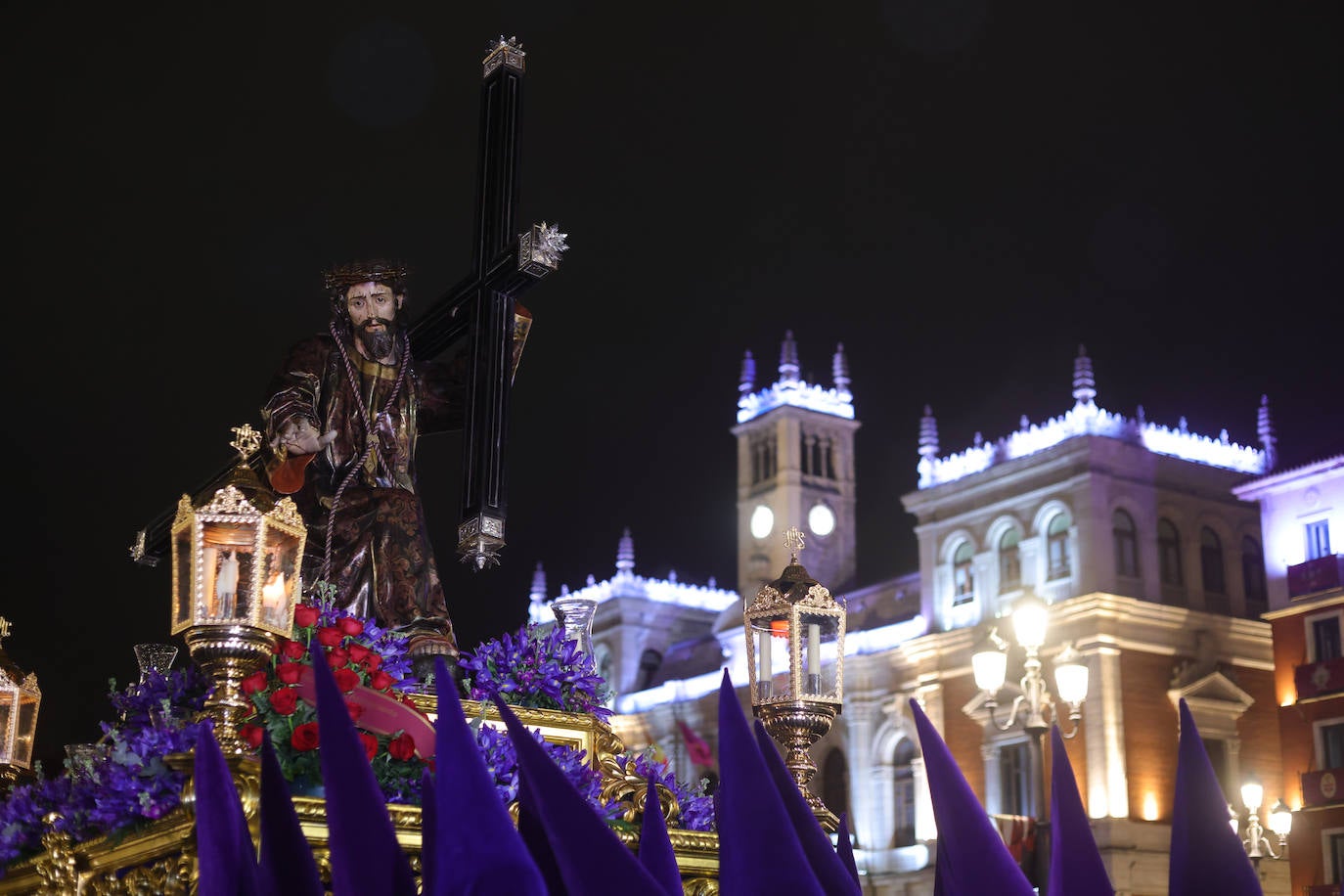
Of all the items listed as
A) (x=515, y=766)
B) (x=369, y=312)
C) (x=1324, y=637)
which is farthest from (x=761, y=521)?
(x=515, y=766)

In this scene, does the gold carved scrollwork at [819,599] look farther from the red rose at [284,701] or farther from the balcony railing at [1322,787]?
the balcony railing at [1322,787]

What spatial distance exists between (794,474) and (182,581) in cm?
3970

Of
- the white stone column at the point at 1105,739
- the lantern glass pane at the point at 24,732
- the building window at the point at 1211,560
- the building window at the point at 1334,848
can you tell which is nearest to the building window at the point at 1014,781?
the white stone column at the point at 1105,739

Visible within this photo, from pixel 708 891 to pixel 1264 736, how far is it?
2874 centimetres

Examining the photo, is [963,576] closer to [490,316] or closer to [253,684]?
[490,316]

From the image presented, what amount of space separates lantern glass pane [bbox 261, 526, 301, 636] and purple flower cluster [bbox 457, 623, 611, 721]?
3.73ft

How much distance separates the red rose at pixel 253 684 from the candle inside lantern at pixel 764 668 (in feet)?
8.93

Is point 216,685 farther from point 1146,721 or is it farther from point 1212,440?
point 1212,440

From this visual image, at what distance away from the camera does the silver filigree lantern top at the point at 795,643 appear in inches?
271

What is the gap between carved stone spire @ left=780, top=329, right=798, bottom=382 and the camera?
45641 millimetres

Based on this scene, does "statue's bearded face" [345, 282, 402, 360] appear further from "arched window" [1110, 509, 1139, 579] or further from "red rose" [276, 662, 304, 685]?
"arched window" [1110, 509, 1139, 579]

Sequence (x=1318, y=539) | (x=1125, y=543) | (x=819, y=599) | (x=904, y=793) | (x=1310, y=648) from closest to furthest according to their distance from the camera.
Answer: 1. (x=819, y=599)
2. (x=1310, y=648)
3. (x=1318, y=539)
4. (x=1125, y=543)
5. (x=904, y=793)

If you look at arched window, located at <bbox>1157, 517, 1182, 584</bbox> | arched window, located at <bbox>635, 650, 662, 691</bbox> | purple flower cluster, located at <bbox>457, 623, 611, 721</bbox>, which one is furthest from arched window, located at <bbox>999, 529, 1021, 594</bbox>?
purple flower cluster, located at <bbox>457, 623, 611, 721</bbox>

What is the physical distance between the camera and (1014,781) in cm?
3172
